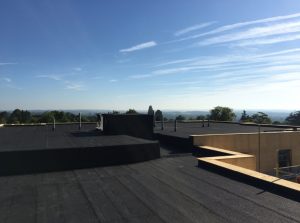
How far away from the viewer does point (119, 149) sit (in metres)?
11.1

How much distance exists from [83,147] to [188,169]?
144 inches

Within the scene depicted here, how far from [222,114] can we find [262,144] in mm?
53466

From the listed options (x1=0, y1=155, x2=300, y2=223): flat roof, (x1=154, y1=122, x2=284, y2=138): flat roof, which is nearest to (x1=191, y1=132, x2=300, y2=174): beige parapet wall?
(x1=154, y1=122, x2=284, y2=138): flat roof

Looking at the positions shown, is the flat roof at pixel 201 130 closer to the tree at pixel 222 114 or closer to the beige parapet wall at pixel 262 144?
the beige parapet wall at pixel 262 144

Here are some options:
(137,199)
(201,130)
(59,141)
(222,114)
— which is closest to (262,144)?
(201,130)

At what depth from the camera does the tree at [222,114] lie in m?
69.7

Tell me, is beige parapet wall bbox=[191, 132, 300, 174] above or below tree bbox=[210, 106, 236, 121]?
below

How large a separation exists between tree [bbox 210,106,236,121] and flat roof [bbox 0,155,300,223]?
62025 millimetres

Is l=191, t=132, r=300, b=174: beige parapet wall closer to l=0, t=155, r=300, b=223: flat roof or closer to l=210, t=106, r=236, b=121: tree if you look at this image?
l=0, t=155, r=300, b=223: flat roof

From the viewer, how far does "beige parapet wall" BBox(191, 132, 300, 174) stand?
1670cm

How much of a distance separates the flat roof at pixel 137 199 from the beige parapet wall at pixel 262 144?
24.1 ft

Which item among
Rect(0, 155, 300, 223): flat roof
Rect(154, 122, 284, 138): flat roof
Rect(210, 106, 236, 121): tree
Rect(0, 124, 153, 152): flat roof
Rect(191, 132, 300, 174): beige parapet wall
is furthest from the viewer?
Rect(210, 106, 236, 121): tree

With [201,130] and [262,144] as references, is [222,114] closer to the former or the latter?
[201,130]

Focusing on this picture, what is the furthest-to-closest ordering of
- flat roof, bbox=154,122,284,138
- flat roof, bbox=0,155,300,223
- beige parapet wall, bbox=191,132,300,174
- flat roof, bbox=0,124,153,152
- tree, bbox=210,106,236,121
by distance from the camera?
tree, bbox=210,106,236,121 → flat roof, bbox=154,122,284,138 → beige parapet wall, bbox=191,132,300,174 → flat roof, bbox=0,124,153,152 → flat roof, bbox=0,155,300,223
